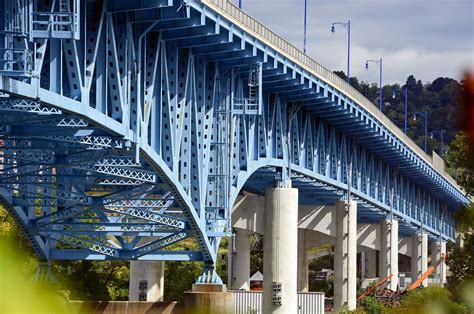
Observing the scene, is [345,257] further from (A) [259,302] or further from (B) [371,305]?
(A) [259,302]

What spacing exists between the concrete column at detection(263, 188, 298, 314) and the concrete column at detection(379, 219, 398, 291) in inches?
1352

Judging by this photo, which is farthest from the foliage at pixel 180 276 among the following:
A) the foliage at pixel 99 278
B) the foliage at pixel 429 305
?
the foliage at pixel 429 305

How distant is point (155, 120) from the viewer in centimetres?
4147

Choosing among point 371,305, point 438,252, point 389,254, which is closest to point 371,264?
point 438,252

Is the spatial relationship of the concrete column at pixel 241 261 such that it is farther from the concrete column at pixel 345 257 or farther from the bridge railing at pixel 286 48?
the bridge railing at pixel 286 48

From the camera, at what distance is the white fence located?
201 feet

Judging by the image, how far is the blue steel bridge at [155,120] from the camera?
31578mm

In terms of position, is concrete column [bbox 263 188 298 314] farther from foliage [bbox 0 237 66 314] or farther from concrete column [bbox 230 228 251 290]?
foliage [bbox 0 237 66 314]

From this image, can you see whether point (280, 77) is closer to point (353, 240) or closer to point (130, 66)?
point (130, 66)

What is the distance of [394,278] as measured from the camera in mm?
93562

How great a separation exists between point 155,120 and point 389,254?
180 feet

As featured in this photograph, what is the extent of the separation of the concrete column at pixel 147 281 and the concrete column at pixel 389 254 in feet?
90.0

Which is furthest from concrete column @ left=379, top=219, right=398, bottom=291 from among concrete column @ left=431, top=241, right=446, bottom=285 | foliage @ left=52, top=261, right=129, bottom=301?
concrete column @ left=431, top=241, right=446, bottom=285

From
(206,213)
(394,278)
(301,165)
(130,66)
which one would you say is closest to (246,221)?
(301,165)
